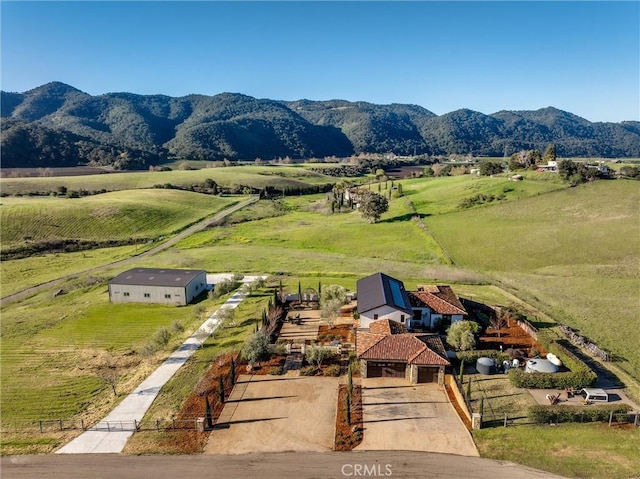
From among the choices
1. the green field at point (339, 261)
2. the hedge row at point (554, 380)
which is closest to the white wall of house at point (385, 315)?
the hedge row at point (554, 380)

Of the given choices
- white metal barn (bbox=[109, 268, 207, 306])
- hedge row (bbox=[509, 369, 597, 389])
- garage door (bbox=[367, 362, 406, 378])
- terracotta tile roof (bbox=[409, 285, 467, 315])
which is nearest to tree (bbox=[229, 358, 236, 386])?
garage door (bbox=[367, 362, 406, 378])

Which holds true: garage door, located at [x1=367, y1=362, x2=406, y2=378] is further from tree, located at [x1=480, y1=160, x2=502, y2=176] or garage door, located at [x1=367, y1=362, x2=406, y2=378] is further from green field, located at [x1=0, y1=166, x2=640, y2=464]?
tree, located at [x1=480, y1=160, x2=502, y2=176]

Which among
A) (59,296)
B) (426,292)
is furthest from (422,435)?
(59,296)

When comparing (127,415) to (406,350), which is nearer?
(127,415)

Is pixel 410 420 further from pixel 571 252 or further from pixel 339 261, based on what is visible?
pixel 571 252

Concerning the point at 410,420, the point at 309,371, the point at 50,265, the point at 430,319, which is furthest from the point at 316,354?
the point at 50,265

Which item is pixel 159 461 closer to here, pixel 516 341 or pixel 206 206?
pixel 516 341
